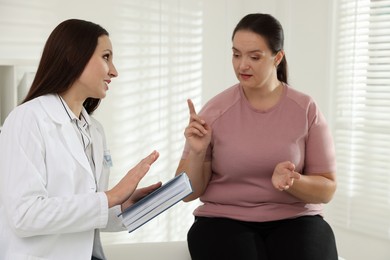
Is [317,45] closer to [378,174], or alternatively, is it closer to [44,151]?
[378,174]

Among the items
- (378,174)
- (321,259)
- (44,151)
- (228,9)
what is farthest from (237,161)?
(228,9)

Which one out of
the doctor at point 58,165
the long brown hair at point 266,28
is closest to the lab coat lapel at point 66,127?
the doctor at point 58,165

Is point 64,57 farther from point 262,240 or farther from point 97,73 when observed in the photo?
point 262,240

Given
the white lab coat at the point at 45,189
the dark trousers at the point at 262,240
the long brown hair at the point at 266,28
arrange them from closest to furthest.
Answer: the white lab coat at the point at 45,189, the dark trousers at the point at 262,240, the long brown hair at the point at 266,28

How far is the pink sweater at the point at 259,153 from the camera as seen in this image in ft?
6.63

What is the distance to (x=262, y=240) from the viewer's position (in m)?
1.94

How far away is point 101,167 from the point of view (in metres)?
1.76

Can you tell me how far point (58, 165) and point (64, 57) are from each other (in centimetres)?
30

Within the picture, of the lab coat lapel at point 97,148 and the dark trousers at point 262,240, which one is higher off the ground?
the lab coat lapel at point 97,148

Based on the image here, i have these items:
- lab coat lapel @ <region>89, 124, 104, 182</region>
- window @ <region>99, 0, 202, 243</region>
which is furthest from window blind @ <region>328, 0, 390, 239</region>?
lab coat lapel @ <region>89, 124, 104, 182</region>

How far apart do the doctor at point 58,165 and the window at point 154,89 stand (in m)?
1.77

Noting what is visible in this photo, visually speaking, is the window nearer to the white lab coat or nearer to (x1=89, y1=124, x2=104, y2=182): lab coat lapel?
(x1=89, y1=124, x2=104, y2=182): lab coat lapel

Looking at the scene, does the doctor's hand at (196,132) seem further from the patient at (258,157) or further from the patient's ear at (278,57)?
the patient's ear at (278,57)

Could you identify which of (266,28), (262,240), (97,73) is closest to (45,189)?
(97,73)
